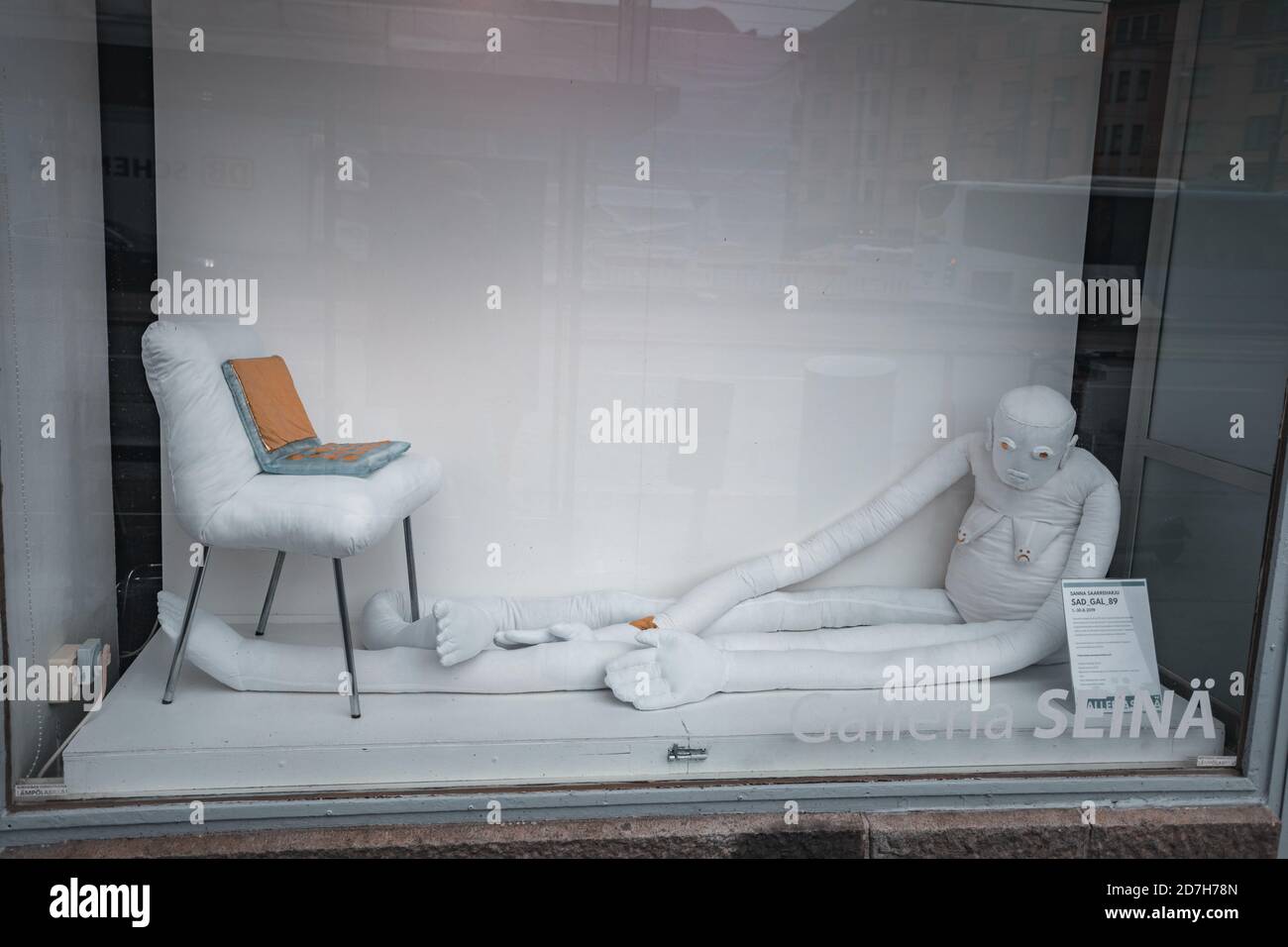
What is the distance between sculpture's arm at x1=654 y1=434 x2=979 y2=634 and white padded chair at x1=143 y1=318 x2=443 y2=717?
107cm

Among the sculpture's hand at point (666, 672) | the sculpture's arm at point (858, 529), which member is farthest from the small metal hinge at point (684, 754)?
the sculpture's arm at point (858, 529)

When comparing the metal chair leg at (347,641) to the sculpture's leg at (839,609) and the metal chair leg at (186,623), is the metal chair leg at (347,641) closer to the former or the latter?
the metal chair leg at (186,623)

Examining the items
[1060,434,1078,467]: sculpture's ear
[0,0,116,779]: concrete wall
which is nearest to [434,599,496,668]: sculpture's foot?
[0,0,116,779]: concrete wall

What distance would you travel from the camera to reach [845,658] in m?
Answer: 2.91

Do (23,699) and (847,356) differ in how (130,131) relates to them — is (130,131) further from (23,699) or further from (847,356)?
(847,356)

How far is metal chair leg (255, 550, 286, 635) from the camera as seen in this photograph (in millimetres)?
2743

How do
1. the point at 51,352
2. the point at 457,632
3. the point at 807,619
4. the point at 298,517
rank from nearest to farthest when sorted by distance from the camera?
the point at 51,352 → the point at 298,517 → the point at 457,632 → the point at 807,619

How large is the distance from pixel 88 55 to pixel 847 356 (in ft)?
6.93

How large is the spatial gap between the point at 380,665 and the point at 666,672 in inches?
28.1

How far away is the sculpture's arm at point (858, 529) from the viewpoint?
3.18 meters

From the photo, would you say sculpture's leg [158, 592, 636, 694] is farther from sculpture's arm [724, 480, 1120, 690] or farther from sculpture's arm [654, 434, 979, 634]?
sculpture's arm [654, 434, 979, 634]

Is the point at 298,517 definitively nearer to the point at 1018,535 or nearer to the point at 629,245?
the point at 629,245

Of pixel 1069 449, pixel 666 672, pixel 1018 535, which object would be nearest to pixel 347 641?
pixel 666 672

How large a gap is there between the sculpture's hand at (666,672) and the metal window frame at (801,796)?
0.24 metres
